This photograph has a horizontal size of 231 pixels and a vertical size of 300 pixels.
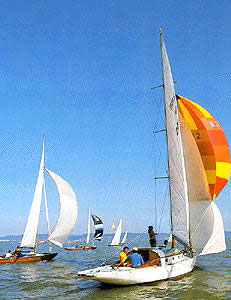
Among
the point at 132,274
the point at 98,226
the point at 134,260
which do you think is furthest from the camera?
the point at 98,226

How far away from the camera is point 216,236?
66.4 ft

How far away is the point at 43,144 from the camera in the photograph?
37.7m

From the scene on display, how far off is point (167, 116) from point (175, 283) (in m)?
9.88

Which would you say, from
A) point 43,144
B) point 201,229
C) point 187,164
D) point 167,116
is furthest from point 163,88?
point 43,144

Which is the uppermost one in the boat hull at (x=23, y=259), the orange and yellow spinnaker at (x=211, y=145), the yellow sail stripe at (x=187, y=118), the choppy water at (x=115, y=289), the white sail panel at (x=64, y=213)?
the yellow sail stripe at (x=187, y=118)

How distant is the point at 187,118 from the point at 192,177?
170 inches

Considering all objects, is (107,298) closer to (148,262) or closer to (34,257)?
(148,262)

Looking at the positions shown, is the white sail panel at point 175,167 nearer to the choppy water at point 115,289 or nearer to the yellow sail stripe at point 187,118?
the yellow sail stripe at point 187,118

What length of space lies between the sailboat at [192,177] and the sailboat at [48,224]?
15959 mm

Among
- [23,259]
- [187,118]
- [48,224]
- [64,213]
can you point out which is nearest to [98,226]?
[48,224]

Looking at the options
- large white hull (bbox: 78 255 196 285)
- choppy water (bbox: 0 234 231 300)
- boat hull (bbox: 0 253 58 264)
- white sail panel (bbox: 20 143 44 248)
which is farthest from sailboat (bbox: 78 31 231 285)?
white sail panel (bbox: 20 143 44 248)

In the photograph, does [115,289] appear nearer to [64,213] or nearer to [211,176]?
[211,176]

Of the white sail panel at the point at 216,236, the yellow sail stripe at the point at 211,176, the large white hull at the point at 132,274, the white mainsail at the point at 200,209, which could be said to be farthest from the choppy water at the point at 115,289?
the yellow sail stripe at the point at 211,176

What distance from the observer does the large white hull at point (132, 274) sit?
46.6ft
